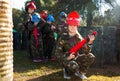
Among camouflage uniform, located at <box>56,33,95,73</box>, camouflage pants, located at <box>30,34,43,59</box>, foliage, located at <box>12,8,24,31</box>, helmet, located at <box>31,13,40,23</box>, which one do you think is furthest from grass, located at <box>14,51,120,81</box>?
foliage, located at <box>12,8,24,31</box>

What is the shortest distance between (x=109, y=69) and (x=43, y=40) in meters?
2.27

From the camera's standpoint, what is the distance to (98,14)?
49.4 ft

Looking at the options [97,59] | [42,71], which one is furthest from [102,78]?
[97,59]

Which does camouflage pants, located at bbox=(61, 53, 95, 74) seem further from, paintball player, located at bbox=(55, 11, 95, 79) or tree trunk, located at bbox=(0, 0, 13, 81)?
tree trunk, located at bbox=(0, 0, 13, 81)

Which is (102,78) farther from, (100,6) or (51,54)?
(100,6)

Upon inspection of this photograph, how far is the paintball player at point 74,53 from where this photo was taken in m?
7.10

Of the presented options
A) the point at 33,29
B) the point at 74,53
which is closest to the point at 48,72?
the point at 33,29

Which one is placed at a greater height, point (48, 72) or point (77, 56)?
point (77, 56)

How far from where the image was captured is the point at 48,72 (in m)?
8.71

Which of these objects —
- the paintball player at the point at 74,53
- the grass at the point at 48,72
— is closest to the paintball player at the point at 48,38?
the grass at the point at 48,72

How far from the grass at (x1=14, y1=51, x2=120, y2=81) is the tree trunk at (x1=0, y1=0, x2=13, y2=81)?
2.60 meters

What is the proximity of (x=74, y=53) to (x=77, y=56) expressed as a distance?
0.86 feet

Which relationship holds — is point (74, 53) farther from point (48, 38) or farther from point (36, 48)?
point (48, 38)

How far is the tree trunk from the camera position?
192 inches
